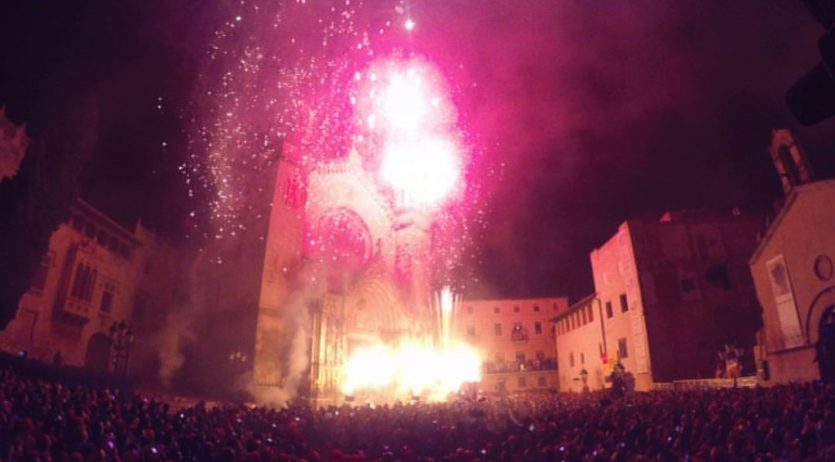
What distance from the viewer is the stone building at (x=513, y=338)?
60312 mm

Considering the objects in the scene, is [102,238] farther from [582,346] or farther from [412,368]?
[582,346]

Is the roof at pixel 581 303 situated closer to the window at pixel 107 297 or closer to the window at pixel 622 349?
the window at pixel 622 349

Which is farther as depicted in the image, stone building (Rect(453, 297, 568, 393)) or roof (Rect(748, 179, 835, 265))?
stone building (Rect(453, 297, 568, 393))

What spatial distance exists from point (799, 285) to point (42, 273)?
36.5m

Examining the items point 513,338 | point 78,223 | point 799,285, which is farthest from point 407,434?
point 513,338

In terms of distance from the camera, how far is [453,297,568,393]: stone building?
60.3 meters

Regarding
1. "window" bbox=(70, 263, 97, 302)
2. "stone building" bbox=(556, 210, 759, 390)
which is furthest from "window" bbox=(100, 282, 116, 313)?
"stone building" bbox=(556, 210, 759, 390)

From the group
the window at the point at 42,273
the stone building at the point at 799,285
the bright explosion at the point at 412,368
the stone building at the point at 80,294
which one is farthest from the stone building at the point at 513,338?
the window at the point at 42,273

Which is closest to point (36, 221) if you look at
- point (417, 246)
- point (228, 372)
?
point (228, 372)

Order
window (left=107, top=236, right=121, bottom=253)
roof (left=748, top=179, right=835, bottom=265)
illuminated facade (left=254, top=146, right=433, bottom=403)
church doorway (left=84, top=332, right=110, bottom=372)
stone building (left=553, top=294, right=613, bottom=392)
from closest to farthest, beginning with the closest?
roof (left=748, top=179, right=835, bottom=265)
church doorway (left=84, top=332, right=110, bottom=372)
window (left=107, top=236, right=121, bottom=253)
illuminated facade (left=254, top=146, right=433, bottom=403)
stone building (left=553, top=294, right=613, bottom=392)

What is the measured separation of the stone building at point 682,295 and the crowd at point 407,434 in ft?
65.4

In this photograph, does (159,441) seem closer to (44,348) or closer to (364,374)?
(44,348)

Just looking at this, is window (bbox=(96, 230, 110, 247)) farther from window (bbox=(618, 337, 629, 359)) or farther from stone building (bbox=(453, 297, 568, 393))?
→ stone building (bbox=(453, 297, 568, 393))

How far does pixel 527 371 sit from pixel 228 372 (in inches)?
1633
